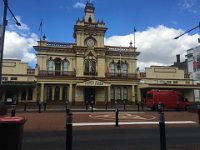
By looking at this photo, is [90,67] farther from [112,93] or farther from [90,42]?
[112,93]

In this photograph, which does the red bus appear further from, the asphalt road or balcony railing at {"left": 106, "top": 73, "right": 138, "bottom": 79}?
the asphalt road

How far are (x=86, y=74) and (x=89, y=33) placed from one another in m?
7.35

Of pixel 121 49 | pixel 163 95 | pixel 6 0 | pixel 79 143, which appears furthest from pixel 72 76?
pixel 79 143

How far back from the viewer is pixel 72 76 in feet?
140

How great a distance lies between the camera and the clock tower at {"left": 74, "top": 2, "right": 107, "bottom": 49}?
44.2 m

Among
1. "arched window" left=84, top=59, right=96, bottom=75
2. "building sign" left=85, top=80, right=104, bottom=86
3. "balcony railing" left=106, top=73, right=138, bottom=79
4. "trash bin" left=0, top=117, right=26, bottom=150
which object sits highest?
"arched window" left=84, top=59, right=96, bottom=75

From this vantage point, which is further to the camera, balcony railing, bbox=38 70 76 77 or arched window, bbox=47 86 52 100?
arched window, bbox=47 86 52 100

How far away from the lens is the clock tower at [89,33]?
44.2m

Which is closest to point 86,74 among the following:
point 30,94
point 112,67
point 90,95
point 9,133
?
point 90,95

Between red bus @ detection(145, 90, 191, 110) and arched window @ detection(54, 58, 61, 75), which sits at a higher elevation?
arched window @ detection(54, 58, 61, 75)

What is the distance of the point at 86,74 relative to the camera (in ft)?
145

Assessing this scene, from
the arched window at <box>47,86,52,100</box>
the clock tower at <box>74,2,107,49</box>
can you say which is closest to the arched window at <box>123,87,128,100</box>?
the clock tower at <box>74,2,107,49</box>

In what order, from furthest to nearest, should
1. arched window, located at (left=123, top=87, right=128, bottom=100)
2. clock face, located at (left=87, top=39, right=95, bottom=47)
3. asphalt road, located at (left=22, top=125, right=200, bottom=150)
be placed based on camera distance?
1. arched window, located at (left=123, top=87, right=128, bottom=100)
2. clock face, located at (left=87, top=39, right=95, bottom=47)
3. asphalt road, located at (left=22, top=125, right=200, bottom=150)

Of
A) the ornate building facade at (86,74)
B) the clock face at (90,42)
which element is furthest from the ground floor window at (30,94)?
the clock face at (90,42)
